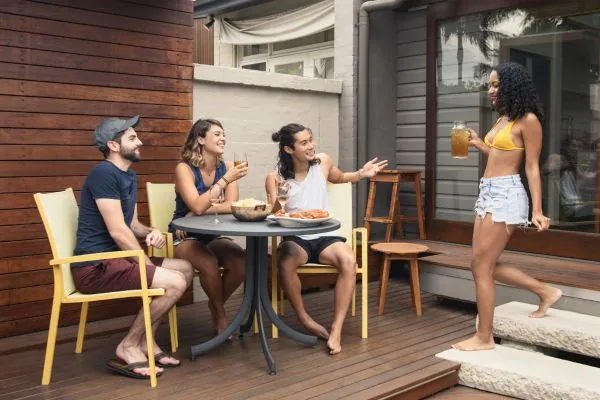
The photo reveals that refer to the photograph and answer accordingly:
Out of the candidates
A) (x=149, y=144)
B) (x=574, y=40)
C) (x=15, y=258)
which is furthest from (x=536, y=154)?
(x=15, y=258)

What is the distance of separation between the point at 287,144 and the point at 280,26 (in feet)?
15.2

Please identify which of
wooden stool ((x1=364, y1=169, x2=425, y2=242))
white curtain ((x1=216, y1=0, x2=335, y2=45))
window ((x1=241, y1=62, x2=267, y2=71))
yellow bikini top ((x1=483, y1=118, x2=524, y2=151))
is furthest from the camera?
window ((x1=241, y1=62, x2=267, y2=71))

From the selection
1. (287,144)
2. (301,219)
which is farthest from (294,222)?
(287,144)

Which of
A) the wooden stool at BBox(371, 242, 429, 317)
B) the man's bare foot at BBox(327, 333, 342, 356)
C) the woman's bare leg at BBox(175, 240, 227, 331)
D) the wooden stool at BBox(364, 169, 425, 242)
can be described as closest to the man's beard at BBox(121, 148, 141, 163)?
the woman's bare leg at BBox(175, 240, 227, 331)

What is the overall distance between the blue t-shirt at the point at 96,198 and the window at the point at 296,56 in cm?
499

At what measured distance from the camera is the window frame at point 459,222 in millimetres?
4758

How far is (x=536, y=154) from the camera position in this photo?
10.5 ft

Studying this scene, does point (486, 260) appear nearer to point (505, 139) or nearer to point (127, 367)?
point (505, 139)

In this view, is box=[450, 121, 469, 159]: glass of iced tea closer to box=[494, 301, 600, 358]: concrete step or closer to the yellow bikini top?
the yellow bikini top

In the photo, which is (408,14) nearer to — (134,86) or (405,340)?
(134,86)

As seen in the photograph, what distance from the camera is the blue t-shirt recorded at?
3.03 m

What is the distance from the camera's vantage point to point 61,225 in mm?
3053

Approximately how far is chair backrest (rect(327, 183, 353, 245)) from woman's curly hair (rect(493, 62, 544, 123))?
1.17m

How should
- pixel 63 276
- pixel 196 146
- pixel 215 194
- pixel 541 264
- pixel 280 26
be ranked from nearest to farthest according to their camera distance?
pixel 63 276, pixel 215 194, pixel 196 146, pixel 541 264, pixel 280 26
